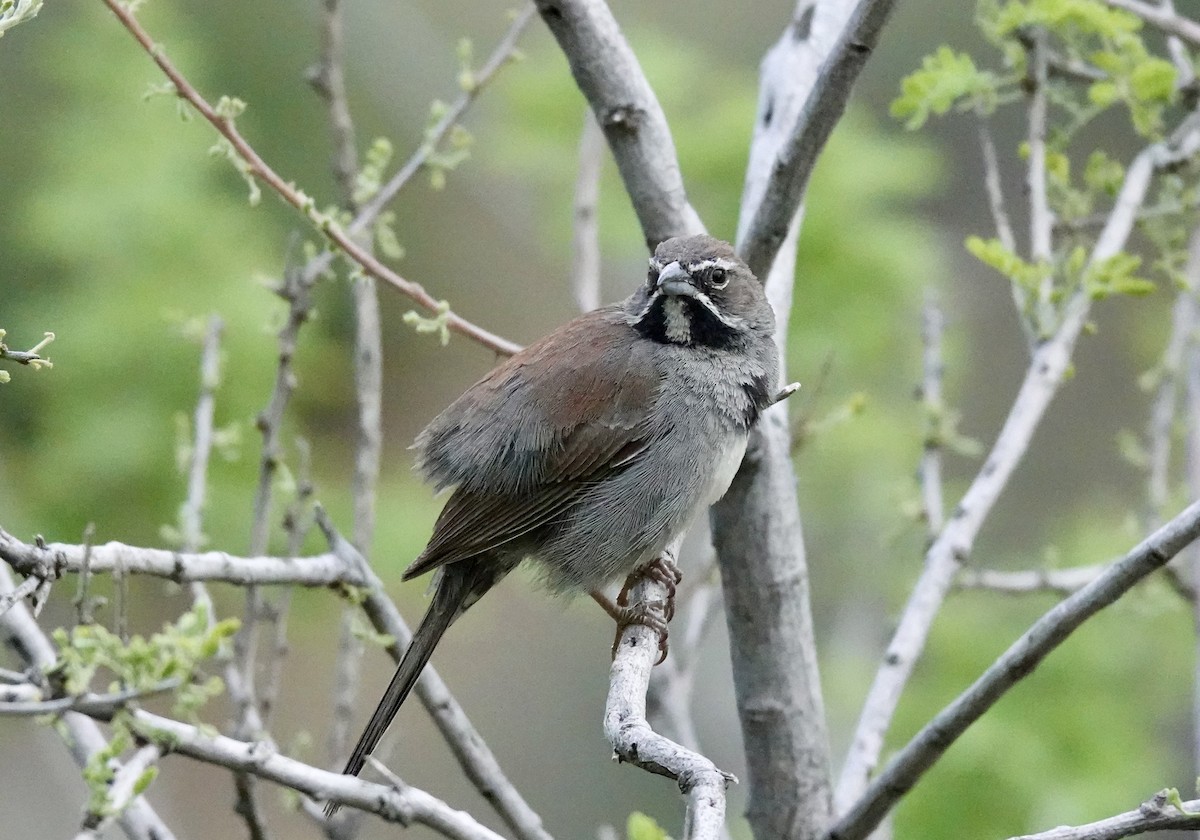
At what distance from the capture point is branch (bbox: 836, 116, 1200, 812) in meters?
3.46

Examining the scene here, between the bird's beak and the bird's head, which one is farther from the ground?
the bird's head

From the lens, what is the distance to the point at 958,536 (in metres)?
3.57

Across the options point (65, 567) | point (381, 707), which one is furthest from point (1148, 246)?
point (65, 567)

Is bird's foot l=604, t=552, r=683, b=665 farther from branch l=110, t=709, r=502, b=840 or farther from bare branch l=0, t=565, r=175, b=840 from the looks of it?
bare branch l=0, t=565, r=175, b=840

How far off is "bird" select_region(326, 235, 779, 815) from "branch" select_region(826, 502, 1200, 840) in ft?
3.28

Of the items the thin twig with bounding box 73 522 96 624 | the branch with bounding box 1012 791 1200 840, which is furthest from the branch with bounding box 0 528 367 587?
the branch with bounding box 1012 791 1200 840

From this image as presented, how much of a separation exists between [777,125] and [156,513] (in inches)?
141

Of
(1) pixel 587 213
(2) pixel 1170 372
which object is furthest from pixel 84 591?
(2) pixel 1170 372

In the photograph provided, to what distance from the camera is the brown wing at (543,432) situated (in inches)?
151

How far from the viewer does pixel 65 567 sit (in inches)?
84.9

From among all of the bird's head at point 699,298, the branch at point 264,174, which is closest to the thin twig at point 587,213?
the bird's head at point 699,298

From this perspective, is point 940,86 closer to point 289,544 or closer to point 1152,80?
point 1152,80

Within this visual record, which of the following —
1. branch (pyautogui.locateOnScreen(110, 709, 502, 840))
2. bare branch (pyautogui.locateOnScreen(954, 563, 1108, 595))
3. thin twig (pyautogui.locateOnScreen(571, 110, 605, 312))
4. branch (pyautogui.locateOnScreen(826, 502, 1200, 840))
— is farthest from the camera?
thin twig (pyautogui.locateOnScreen(571, 110, 605, 312))

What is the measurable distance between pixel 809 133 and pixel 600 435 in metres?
1.16
